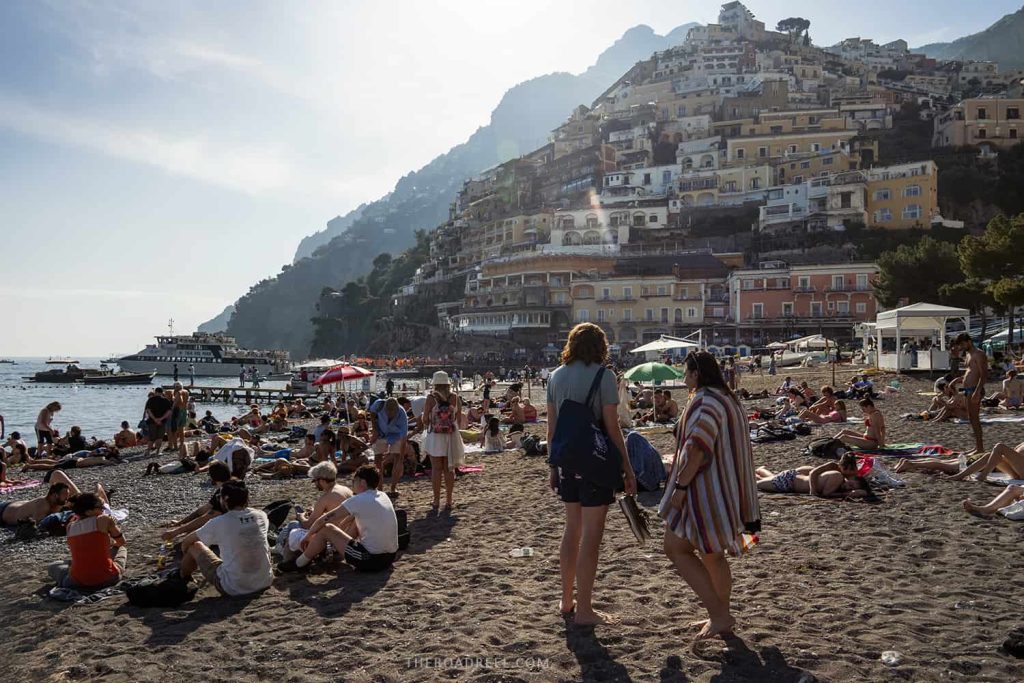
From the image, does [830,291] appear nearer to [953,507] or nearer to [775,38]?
[953,507]

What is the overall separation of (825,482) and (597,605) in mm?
3806

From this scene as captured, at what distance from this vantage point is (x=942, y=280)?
125 ft


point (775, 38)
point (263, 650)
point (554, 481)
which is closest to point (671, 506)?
point (554, 481)

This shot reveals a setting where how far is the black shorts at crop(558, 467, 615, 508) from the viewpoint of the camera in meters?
3.86

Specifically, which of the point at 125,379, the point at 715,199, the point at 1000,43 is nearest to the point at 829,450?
the point at 715,199

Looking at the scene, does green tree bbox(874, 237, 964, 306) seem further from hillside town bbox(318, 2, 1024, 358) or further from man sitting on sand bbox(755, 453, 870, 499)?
man sitting on sand bbox(755, 453, 870, 499)

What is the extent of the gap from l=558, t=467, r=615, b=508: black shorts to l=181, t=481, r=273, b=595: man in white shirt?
251 cm

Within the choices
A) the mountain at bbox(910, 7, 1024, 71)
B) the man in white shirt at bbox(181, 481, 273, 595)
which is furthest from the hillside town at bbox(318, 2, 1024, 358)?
the mountain at bbox(910, 7, 1024, 71)

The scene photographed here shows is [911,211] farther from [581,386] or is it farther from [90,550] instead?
[90,550]

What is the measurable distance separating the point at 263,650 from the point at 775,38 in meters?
117

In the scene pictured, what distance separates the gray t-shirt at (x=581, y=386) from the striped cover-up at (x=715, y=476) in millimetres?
439

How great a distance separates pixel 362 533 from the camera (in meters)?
5.61

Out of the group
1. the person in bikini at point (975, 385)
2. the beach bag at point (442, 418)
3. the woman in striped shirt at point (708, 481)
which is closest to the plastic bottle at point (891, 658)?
the woman in striped shirt at point (708, 481)

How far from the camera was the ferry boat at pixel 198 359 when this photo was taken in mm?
76188
